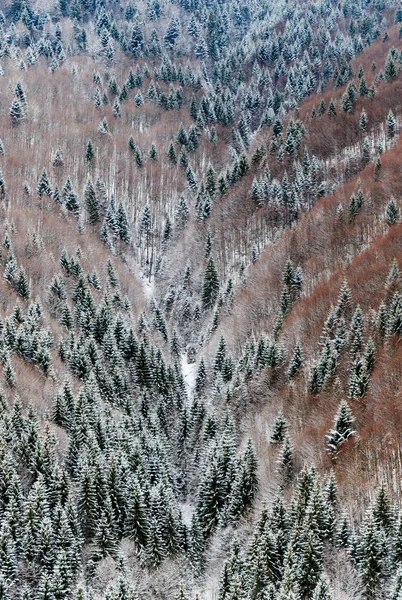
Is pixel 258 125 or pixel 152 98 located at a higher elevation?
pixel 152 98

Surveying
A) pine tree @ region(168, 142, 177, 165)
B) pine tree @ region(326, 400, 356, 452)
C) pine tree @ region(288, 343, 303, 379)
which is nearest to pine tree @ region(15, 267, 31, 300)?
pine tree @ region(288, 343, 303, 379)

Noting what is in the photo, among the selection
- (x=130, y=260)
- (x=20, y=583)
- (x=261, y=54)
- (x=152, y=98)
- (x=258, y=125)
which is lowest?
(x=20, y=583)

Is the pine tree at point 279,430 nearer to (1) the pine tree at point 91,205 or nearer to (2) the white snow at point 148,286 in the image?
(2) the white snow at point 148,286

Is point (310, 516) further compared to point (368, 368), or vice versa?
point (368, 368)

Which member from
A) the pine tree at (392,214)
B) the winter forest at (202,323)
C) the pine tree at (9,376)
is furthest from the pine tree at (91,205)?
the pine tree at (9,376)

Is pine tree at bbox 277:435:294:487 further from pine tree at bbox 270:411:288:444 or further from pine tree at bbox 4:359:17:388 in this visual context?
pine tree at bbox 4:359:17:388

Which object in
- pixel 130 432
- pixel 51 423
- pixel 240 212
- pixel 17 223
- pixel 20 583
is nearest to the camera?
pixel 20 583

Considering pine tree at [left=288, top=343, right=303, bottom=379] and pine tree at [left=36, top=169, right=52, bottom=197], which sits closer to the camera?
pine tree at [left=288, top=343, right=303, bottom=379]

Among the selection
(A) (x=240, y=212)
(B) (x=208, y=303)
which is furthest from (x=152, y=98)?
(B) (x=208, y=303)

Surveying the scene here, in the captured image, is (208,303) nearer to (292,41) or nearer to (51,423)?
(51,423)
